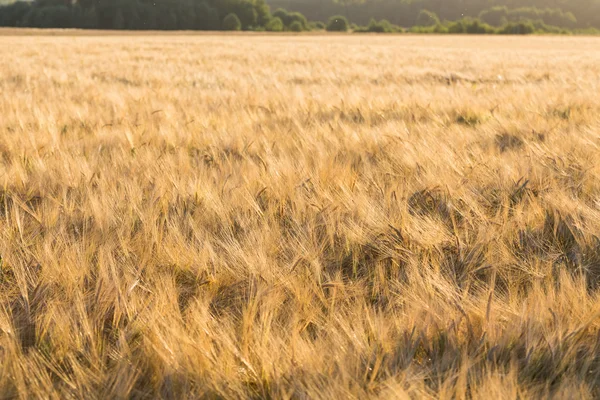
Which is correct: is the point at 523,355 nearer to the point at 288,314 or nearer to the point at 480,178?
the point at 288,314

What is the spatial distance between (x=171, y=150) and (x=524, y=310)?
7.22ft

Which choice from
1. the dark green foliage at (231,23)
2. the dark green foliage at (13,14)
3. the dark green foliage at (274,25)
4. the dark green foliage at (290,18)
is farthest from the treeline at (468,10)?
the dark green foliage at (13,14)

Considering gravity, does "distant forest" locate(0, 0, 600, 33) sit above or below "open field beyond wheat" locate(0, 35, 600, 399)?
above

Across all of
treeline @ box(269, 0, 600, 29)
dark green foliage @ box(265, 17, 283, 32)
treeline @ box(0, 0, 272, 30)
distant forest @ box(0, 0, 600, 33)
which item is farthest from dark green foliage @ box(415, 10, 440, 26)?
treeline @ box(0, 0, 272, 30)

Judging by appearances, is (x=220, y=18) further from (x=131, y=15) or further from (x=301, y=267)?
(x=301, y=267)

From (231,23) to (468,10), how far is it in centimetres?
5220

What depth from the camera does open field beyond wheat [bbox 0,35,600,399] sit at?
2.96 feet

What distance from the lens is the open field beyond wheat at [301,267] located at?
90cm

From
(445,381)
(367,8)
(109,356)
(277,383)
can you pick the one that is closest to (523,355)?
(445,381)

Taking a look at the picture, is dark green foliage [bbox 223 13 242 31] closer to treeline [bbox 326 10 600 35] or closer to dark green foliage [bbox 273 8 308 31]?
dark green foliage [bbox 273 8 308 31]

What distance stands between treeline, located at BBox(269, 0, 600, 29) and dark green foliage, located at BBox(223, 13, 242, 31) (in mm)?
36662

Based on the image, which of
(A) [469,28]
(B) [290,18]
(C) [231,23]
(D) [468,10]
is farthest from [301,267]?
(D) [468,10]

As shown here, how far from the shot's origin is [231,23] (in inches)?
2425

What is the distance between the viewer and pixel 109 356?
0.99 metres
